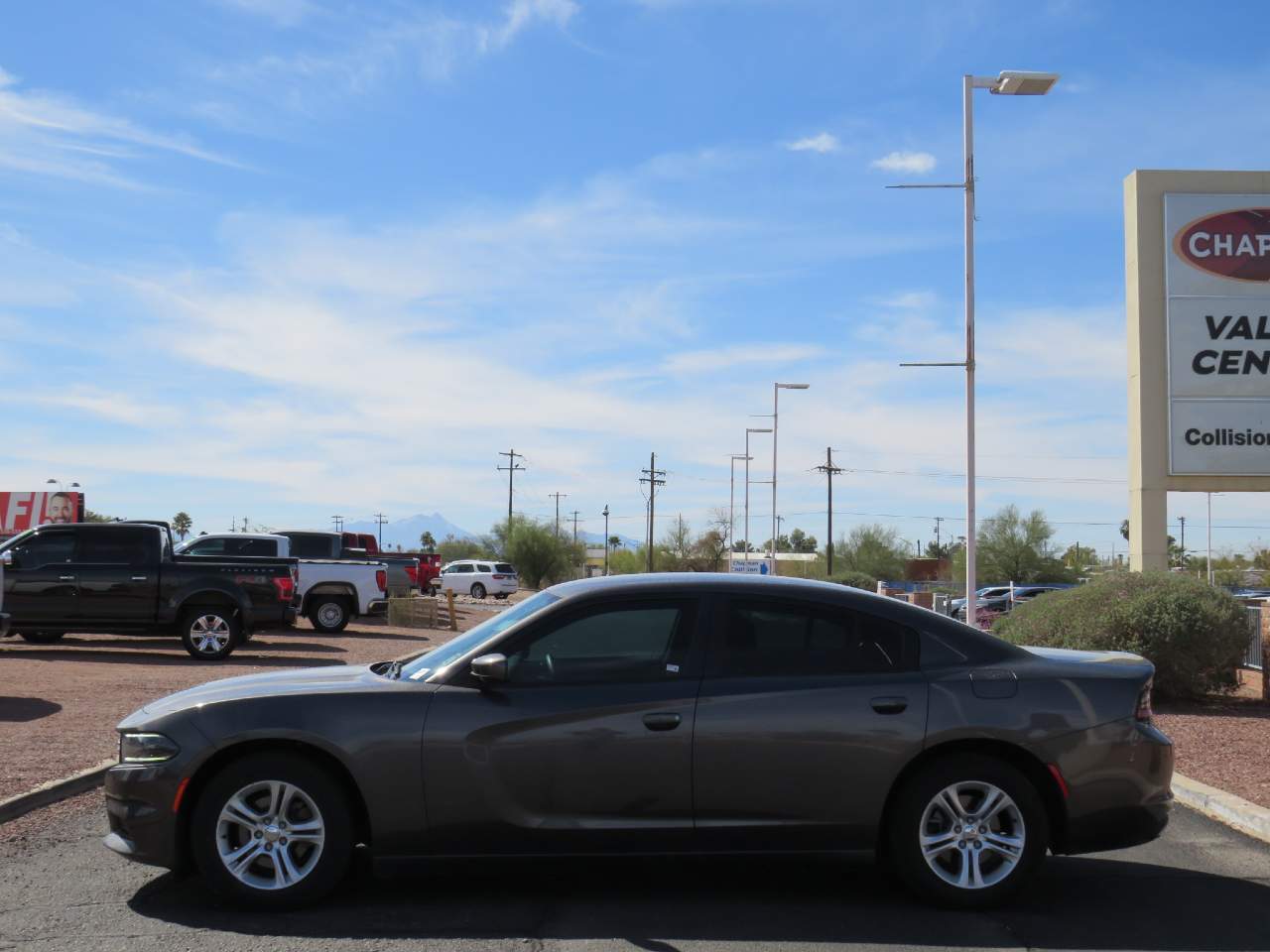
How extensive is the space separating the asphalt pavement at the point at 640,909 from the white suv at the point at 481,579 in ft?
168

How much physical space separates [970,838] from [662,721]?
159cm

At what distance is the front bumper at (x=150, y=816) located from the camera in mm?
6148

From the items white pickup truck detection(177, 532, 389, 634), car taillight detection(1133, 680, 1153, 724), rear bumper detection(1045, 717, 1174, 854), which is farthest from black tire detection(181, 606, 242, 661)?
car taillight detection(1133, 680, 1153, 724)

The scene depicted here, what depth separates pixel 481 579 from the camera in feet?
193

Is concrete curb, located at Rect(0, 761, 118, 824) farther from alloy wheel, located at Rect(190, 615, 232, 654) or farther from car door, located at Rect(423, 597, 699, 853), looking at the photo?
alloy wheel, located at Rect(190, 615, 232, 654)

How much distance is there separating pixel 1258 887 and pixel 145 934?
550 cm

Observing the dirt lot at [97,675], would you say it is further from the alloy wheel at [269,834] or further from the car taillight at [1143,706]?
the car taillight at [1143,706]

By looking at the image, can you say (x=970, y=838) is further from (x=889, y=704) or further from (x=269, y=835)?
(x=269, y=835)

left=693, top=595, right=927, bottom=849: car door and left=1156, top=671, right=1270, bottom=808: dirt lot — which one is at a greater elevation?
left=693, top=595, right=927, bottom=849: car door

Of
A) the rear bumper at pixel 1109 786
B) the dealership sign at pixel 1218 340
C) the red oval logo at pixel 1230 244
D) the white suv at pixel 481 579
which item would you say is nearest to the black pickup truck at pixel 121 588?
the dealership sign at pixel 1218 340

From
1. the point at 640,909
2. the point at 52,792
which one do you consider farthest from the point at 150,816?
the point at 52,792

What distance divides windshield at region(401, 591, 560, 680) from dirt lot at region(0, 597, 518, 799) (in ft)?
11.7

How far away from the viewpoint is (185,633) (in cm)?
1986

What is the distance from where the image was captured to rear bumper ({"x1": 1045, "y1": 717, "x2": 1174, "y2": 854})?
637 cm
